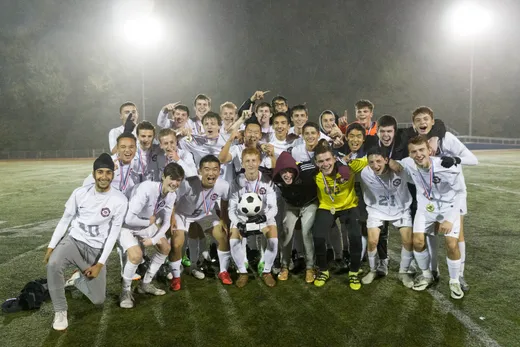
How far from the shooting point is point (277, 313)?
367 cm

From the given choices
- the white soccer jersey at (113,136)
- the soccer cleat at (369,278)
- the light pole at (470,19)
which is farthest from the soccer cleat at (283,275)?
the light pole at (470,19)

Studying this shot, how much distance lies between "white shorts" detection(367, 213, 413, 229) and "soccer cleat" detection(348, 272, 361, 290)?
55 centimetres

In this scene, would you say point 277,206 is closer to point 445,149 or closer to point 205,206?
point 205,206

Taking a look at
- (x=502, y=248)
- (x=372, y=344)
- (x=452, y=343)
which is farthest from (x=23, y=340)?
(x=502, y=248)

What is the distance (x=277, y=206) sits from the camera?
16.2 ft

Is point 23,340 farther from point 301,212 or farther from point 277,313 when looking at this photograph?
point 301,212

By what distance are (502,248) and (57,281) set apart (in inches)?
215

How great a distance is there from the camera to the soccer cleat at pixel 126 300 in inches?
152

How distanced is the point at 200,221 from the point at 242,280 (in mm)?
847

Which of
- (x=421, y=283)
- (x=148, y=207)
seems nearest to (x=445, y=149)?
(x=421, y=283)

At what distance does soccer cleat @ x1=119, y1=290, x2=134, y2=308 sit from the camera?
3865mm

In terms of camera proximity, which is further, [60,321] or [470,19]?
[470,19]

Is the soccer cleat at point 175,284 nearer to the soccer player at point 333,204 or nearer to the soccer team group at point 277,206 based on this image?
the soccer team group at point 277,206

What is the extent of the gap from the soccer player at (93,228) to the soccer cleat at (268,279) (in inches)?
64.1
